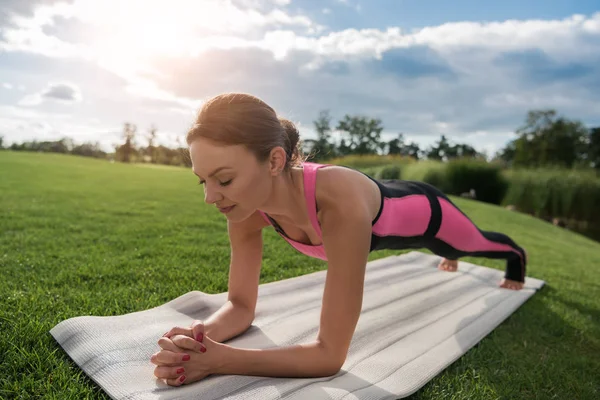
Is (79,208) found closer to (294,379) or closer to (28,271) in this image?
(28,271)

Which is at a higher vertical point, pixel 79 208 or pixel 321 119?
pixel 321 119

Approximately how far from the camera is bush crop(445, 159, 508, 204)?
48.4 ft

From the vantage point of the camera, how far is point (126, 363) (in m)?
1.69

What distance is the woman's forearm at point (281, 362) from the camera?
1640 millimetres

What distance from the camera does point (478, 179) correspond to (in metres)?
15.0

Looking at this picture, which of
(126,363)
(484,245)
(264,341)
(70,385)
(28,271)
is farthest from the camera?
(484,245)

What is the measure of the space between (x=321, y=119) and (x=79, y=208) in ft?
67.1

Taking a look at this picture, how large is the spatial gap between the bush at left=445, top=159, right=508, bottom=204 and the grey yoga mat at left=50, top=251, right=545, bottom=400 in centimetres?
1177

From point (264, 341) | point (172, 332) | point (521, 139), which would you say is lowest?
point (264, 341)

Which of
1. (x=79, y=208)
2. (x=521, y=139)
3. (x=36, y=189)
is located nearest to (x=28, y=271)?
(x=79, y=208)

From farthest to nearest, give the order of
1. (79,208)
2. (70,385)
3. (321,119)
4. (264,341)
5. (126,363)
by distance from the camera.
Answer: (321,119), (79,208), (264,341), (126,363), (70,385)

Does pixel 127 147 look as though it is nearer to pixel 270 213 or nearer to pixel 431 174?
pixel 431 174

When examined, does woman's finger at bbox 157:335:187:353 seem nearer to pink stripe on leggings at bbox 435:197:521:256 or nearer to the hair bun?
the hair bun

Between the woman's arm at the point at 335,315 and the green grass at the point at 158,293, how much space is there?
0.41 meters
